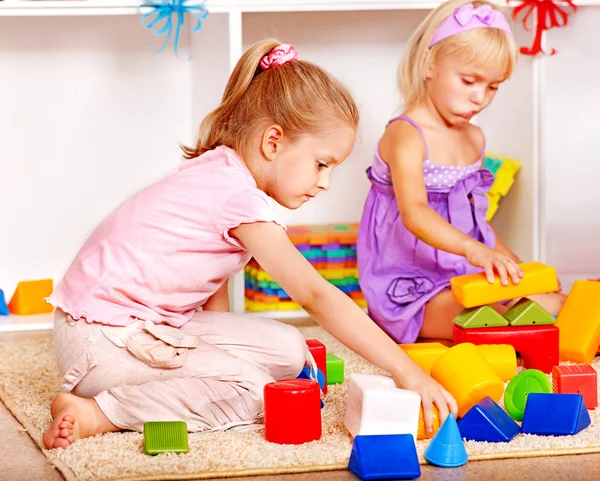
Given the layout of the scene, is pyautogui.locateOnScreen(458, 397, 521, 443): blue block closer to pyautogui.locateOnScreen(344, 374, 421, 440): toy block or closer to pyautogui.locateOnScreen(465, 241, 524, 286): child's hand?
pyautogui.locateOnScreen(344, 374, 421, 440): toy block

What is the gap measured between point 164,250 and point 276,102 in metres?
0.23

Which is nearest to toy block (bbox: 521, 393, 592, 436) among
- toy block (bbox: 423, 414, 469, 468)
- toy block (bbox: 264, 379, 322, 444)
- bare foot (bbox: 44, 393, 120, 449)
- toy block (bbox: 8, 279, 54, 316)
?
toy block (bbox: 423, 414, 469, 468)

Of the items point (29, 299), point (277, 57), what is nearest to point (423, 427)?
point (277, 57)

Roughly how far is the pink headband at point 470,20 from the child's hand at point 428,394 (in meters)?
0.75

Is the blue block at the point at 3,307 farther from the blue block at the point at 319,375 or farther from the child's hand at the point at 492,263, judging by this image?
the child's hand at the point at 492,263

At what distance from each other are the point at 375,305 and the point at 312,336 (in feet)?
0.42

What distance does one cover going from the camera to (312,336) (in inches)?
65.1

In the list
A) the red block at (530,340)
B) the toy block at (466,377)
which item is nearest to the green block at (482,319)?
the red block at (530,340)

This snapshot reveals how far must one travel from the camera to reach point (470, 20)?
5.16 ft

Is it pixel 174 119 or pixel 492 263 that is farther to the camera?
pixel 174 119

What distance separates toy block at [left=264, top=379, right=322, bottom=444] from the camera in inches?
39.4

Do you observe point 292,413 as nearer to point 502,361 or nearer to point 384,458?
point 384,458

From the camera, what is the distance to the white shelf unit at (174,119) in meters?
1.86

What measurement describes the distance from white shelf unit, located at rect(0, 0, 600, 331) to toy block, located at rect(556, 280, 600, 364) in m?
0.38
